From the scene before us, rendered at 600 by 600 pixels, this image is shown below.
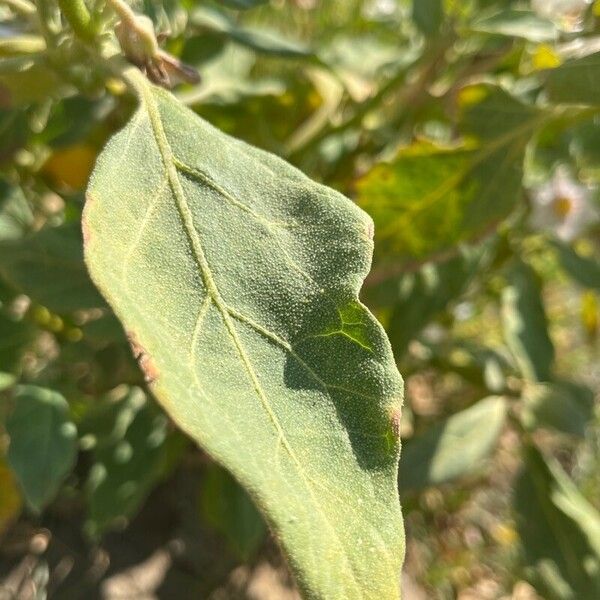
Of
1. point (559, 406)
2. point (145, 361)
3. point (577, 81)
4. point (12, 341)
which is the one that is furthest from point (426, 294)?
point (145, 361)

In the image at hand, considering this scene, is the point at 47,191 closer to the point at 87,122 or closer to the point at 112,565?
the point at 87,122

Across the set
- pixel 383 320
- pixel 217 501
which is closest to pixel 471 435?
pixel 383 320

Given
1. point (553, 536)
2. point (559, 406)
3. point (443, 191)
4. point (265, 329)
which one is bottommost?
point (553, 536)

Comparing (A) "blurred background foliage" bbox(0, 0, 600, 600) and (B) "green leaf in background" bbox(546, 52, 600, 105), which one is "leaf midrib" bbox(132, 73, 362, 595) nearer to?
(A) "blurred background foliage" bbox(0, 0, 600, 600)

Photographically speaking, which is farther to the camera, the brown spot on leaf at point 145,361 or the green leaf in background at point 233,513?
the green leaf in background at point 233,513

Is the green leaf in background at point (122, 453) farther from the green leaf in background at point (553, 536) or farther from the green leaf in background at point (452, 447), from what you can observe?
the green leaf in background at point (553, 536)

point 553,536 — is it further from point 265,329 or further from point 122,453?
point 265,329

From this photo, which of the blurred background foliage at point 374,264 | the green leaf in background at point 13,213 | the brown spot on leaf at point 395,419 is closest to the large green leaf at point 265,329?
the brown spot on leaf at point 395,419
